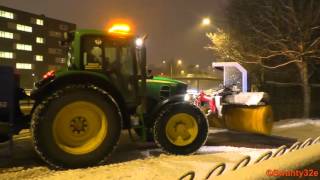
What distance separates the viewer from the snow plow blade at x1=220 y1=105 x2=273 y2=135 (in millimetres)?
12219

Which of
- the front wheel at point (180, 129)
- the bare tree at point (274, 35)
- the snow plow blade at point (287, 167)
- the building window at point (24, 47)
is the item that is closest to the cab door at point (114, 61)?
the front wheel at point (180, 129)

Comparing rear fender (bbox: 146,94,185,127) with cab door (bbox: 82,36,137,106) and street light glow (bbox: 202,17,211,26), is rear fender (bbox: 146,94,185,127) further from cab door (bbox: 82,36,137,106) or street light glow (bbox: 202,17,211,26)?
street light glow (bbox: 202,17,211,26)

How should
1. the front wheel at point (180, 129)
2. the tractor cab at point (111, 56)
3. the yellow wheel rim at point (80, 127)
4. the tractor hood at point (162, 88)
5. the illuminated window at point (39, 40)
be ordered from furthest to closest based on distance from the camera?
the illuminated window at point (39, 40) < the tractor hood at point (162, 88) < the front wheel at point (180, 129) < the tractor cab at point (111, 56) < the yellow wheel rim at point (80, 127)

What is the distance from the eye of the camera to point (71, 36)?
9070 mm

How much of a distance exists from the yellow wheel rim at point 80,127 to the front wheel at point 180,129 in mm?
1346

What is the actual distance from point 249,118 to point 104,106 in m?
5.52

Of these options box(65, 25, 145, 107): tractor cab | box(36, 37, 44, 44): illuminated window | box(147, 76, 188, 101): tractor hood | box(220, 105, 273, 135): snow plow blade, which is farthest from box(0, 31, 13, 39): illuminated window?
box(147, 76, 188, 101): tractor hood

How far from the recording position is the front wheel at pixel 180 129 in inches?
364

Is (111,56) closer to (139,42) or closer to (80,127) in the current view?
(139,42)

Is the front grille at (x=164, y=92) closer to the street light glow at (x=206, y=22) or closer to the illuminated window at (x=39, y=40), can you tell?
the street light glow at (x=206, y=22)

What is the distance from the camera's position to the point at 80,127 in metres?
8.35

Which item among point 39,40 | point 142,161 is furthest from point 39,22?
point 142,161

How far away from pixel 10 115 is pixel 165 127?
3108 mm

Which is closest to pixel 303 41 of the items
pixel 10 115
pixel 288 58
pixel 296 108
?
pixel 288 58
